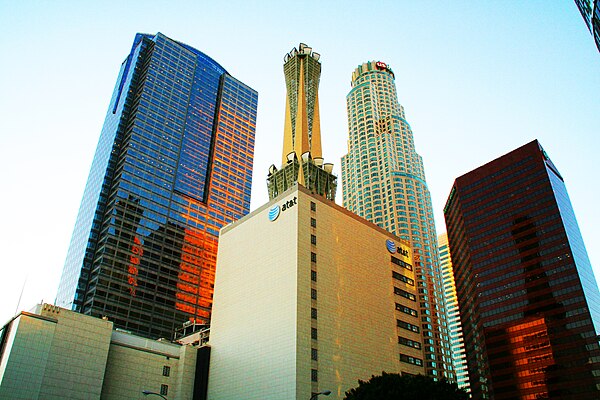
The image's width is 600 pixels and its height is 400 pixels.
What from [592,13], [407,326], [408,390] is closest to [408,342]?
[407,326]

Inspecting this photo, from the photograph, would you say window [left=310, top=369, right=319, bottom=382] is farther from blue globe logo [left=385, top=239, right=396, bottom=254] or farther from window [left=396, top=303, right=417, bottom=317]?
blue globe logo [left=385, top=239, right=396, bottom=254]

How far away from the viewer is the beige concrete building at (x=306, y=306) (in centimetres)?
9244

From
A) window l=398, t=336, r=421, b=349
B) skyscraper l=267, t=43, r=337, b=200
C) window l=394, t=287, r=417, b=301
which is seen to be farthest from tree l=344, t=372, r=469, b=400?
skyscraper l=267, t=43, r=337, b=200

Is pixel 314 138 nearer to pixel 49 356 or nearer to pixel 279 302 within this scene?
pixel 279 302

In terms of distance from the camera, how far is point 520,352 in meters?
170

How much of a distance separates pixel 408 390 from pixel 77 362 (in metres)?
60.3

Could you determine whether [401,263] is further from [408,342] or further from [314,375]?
[314,375]

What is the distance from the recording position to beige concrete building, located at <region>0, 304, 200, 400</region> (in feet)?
269

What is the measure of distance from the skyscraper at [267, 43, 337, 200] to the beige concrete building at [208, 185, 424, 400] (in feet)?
86.5

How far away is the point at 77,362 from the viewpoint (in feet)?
290

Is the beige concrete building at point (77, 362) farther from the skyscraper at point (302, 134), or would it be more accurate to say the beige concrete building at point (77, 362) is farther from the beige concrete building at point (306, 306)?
the skyscraper at point (302, 134)

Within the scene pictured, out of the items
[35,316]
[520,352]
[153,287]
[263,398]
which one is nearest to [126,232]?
[153,287]

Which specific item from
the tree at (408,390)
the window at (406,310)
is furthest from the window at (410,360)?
the tree at (408,390)

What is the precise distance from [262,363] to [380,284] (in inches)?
1432
